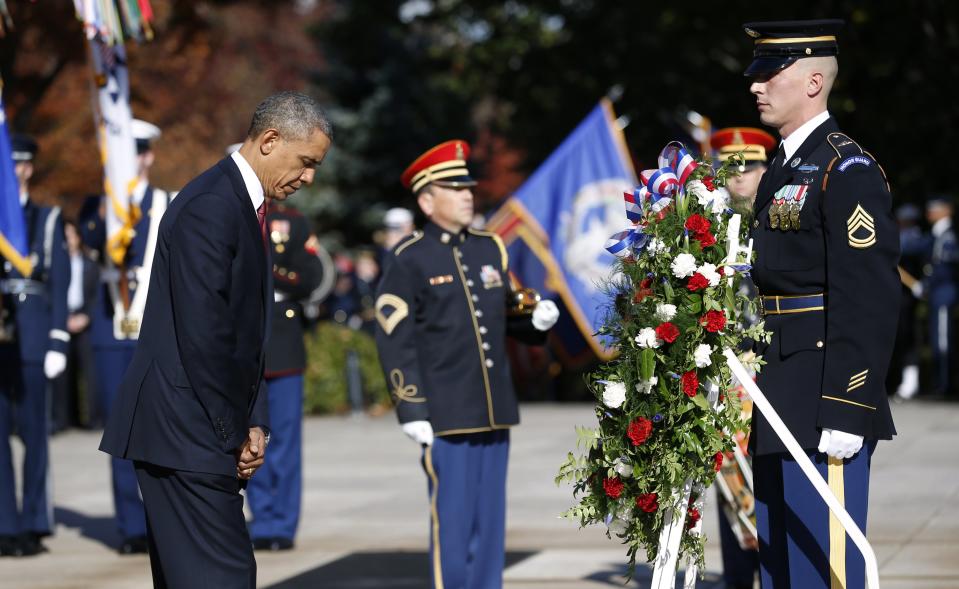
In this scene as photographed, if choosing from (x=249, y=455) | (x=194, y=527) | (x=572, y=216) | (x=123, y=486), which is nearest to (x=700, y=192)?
(x=249, y=455)

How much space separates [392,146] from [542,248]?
13669mm

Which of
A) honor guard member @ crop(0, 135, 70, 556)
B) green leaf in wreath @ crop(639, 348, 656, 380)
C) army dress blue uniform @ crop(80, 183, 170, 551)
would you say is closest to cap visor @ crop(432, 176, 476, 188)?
green leaf in wreath @ crop(639, 348, 656, 380)

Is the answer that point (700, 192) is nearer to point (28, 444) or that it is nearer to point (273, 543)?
point (273, 543)

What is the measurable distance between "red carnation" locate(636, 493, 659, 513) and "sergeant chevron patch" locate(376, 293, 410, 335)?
212cm

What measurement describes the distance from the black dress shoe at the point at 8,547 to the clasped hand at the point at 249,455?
4.75 m

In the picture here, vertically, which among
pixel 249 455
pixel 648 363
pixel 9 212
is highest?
pixel 9 212

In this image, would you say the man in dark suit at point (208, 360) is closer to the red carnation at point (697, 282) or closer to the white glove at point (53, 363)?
the red carnation at point (697, 282)

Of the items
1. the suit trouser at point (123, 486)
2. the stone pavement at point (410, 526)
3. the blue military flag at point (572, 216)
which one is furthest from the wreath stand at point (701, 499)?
the blue military flag at point (572, 216)

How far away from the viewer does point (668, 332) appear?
5.25 meters

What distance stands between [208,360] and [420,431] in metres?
2.41

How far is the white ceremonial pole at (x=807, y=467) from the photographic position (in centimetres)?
500

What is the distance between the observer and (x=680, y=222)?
5309 mm

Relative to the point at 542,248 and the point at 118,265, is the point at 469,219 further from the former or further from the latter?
the point at 542,248

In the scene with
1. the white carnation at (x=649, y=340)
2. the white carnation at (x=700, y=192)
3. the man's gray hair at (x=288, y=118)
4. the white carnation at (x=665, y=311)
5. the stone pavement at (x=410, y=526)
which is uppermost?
the man's gray hair at (x=288, y=118)
